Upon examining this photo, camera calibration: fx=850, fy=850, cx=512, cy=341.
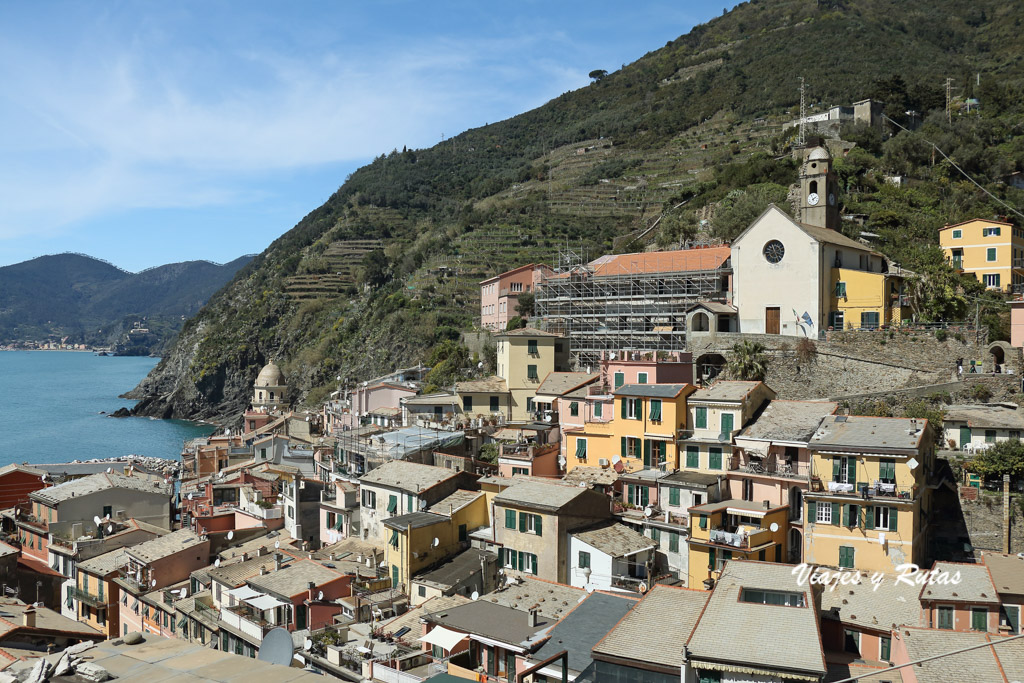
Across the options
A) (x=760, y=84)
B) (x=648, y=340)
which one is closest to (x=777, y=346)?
(x=648, y=340)

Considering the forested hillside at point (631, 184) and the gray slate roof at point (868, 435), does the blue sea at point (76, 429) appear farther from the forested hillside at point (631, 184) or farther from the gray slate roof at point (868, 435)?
the gray slate roof at point (868, 435)

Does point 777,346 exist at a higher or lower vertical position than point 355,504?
higher

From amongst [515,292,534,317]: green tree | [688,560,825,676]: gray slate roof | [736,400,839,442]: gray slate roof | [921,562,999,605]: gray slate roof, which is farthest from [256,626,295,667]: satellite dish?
[515,292,534,317]: green tree

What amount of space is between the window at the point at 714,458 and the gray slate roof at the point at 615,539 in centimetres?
384

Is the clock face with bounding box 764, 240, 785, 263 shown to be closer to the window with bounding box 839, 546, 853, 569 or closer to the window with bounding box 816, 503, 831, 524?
the window with bounding box 816, 503, 831, 524

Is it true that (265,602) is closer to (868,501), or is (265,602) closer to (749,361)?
(868,501)

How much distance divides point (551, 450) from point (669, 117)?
90412 mm

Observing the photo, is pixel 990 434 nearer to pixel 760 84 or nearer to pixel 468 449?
pixel 468 449

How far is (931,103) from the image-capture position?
74.0 meters

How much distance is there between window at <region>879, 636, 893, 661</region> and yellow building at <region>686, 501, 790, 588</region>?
458 cm

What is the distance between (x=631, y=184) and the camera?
95.5 m

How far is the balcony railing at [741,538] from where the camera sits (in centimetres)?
2464

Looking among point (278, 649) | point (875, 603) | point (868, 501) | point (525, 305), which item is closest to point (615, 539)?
point (868, 501)

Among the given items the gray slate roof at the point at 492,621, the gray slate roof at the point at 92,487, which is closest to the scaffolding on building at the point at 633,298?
the gray slate roof at the point at 492,621
